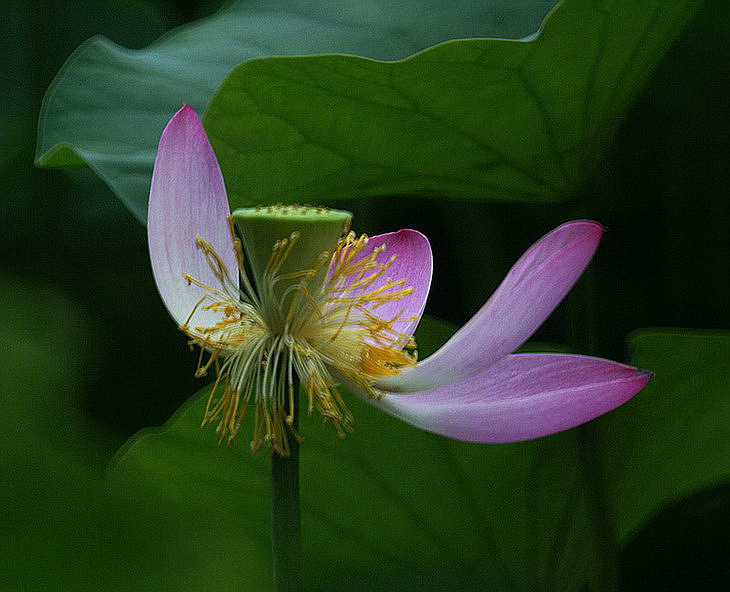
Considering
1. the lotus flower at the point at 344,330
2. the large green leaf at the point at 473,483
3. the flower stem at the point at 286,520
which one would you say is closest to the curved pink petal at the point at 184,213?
the lotus flower at the point at 344,330

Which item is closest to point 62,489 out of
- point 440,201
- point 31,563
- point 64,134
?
point 31,563

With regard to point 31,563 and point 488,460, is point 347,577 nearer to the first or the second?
point 488,460

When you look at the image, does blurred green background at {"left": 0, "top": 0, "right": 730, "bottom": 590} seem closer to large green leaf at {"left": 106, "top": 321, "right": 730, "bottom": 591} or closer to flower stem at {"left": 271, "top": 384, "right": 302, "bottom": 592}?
large green leaf at {"left": 106, "top": 321, "right": 730, "bottom": 591}

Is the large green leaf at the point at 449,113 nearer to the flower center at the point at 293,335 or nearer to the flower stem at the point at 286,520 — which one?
the flower center at the point at 293,335

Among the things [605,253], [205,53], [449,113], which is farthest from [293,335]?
[605,253]

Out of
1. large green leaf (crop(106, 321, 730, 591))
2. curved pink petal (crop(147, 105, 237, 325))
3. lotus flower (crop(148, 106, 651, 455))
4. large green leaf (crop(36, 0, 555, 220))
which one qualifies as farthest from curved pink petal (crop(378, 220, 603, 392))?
large green leaf (crop(36, 0, 555, 220))
